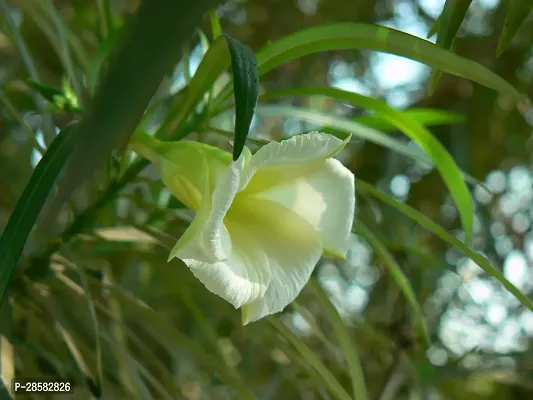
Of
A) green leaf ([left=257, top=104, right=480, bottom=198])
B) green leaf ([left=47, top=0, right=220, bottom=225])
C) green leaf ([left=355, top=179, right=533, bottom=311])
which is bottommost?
green leaf ([left=47, top=0, right=220, bottom=225])

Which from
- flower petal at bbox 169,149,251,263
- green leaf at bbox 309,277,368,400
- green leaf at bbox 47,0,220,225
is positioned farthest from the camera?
green leaf at bbox 309,277,368,400

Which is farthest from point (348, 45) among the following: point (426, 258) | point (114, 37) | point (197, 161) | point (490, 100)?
point (490, 100)

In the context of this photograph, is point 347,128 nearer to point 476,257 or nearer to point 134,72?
point 476,257

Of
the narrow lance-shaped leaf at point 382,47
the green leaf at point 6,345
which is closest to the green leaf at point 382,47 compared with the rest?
the narrow lance-shaped leaf at point 382,47

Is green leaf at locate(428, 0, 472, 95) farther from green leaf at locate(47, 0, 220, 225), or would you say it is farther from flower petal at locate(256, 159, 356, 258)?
green leaf at locate(47, 0, 220, 225)

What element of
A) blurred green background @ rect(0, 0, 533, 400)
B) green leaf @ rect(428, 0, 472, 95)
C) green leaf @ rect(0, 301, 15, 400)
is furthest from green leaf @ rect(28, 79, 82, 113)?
green leaf @ rect(428, 0, 472, 95)

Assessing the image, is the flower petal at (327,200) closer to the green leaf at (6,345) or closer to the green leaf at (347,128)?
the green leaf at (347,128)

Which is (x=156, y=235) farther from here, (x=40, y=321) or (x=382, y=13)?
(x=382, y=13)
